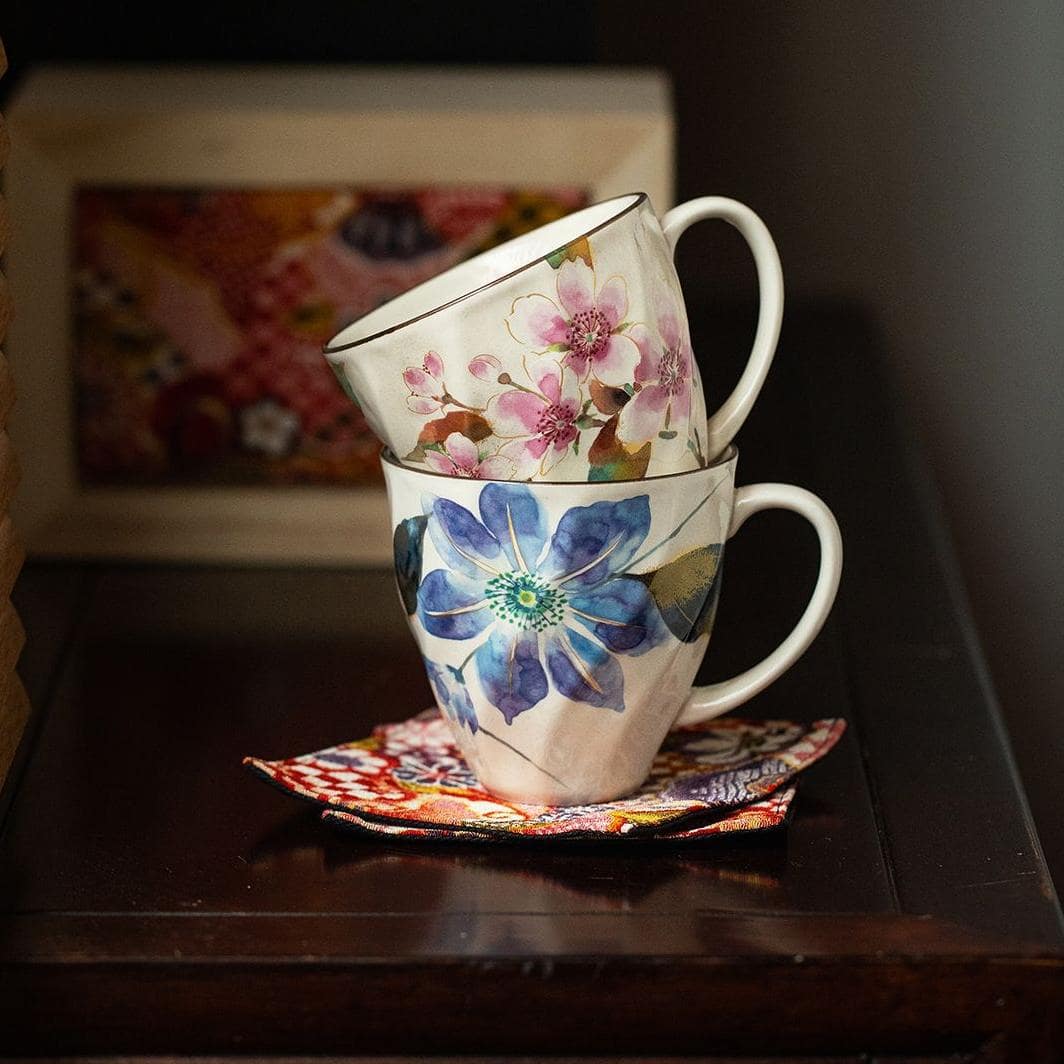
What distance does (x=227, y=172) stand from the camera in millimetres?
824

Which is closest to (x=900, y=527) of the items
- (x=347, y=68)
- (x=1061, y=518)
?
(x=347, y=68)

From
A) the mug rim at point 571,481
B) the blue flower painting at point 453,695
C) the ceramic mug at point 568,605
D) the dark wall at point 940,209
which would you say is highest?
the mug rim at point 571,481

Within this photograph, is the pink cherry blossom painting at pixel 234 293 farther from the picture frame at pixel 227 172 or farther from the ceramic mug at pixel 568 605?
the ceramic mug at pixel 568 605

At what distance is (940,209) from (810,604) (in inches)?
34.2

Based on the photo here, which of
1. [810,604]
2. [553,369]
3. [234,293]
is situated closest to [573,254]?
[553,369]

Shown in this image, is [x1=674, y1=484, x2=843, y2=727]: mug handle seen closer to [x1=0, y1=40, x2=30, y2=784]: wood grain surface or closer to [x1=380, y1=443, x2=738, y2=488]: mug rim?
[x1=380, y1=443, x2=738, y2=488]: mug rim

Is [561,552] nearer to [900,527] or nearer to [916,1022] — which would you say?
[916,1022]

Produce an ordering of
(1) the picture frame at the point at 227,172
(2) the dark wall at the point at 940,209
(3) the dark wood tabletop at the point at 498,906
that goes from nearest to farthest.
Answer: (3) the dark wood tabletop at the point at 498,906 → (1) the picture frame at the point at 227,172 → (2) the dark wall at the point at 940,209

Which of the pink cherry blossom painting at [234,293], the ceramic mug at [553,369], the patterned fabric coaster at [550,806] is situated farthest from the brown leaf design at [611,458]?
the pink cherry blossom painting at [234,293]

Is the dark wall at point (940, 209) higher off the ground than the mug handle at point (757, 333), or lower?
lower

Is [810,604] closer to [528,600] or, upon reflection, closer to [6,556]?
[528,600]

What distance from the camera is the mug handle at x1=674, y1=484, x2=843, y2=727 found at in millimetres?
530

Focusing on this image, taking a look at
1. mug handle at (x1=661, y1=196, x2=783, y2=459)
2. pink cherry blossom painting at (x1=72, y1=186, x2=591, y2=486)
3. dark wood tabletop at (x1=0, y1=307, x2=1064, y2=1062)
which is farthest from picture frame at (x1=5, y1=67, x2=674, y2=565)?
mug handle at (x1=661, y1=196, x2=783, y2=459)

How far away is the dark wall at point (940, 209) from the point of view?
4.18 ft
